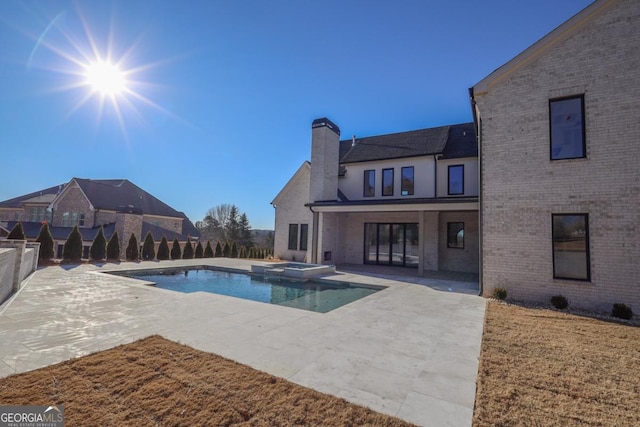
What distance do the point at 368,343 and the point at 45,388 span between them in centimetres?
396

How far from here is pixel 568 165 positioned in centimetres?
784

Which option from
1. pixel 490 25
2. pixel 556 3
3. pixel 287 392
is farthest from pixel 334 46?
pixel 287 392

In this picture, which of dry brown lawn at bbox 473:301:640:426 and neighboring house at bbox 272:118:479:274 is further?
neighboring house at bbox 272:118:479:274

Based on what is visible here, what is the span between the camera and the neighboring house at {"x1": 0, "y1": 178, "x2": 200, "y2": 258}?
2488 cm

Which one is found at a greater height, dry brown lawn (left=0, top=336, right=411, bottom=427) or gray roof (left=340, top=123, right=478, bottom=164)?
gray roof (left=340, top=123, right=478, bottom=164)

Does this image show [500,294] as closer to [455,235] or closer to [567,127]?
[567,127]

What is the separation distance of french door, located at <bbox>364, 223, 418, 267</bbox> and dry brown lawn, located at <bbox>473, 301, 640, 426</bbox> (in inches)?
347

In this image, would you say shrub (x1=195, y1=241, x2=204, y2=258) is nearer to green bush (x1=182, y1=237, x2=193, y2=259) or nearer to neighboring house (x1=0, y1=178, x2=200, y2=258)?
green bush (x1=182, y1=237, x2=193, y2=259)

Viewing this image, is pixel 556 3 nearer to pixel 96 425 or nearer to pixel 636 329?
pixel 636 329

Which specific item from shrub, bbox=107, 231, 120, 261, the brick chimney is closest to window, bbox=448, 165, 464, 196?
the brick chimney

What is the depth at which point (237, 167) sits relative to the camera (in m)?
23.3

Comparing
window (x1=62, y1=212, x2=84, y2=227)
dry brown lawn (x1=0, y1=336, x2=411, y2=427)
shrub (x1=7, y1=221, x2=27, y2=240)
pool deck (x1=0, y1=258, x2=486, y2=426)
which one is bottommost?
pool deck (x1=0, y1=258, x2=486, y2=426)

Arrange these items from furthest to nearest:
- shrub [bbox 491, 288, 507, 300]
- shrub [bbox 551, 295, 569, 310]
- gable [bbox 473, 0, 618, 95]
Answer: shrub [bbox 491, 288, 507, 300]
gable [bbox 473, 0, 618, 95]
shrub [bbox 551, 295, 569, 310]

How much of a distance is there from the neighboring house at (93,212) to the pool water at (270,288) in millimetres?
15468
